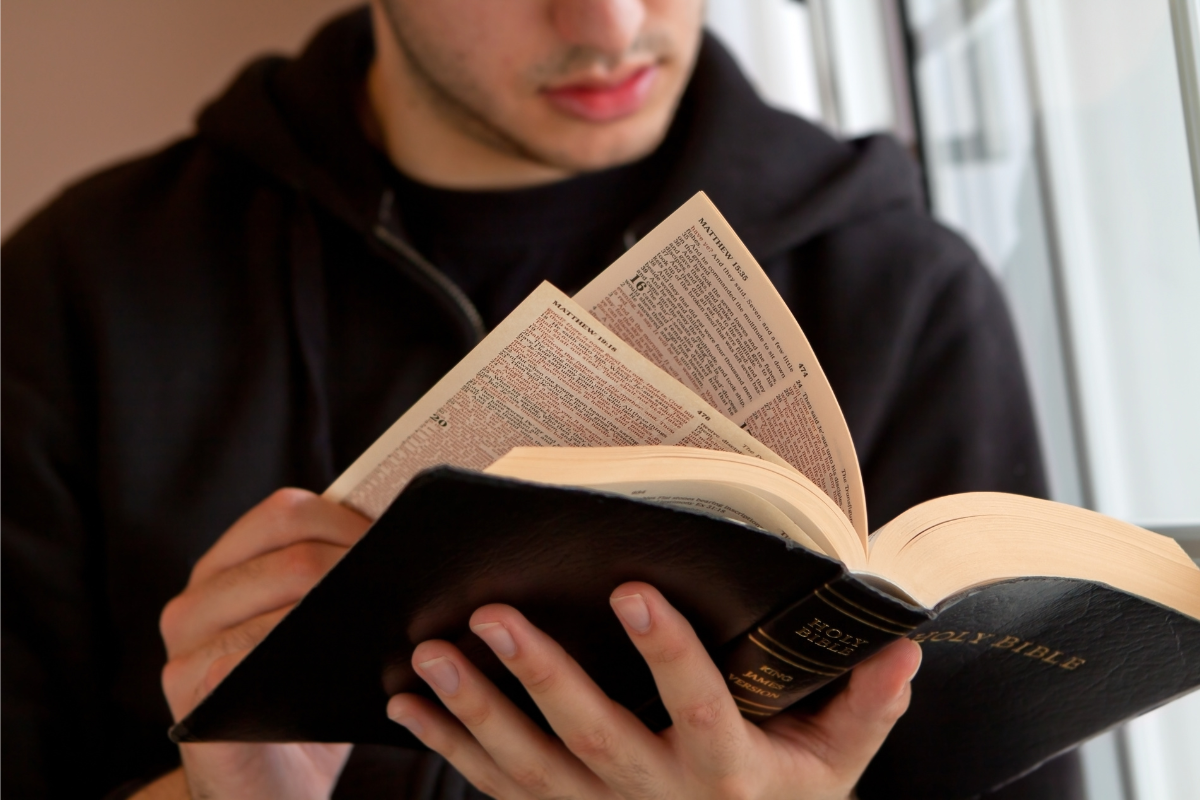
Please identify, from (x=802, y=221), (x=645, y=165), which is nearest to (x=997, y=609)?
(x=802, y=221)

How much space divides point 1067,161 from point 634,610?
0.78 m

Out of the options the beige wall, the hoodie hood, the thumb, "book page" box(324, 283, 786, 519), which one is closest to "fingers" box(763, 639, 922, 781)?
the thumb

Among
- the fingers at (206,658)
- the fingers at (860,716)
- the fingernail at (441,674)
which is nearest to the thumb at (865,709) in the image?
the fingers at (860,716)

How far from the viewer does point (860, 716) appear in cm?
55

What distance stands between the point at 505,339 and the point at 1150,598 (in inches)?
13.7

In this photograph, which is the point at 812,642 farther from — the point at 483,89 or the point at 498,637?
the point at 483,89

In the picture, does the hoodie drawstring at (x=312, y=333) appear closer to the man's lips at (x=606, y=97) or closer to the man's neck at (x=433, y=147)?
the man's neck at (x=433, y=147)

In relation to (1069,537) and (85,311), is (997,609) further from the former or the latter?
(85,311)

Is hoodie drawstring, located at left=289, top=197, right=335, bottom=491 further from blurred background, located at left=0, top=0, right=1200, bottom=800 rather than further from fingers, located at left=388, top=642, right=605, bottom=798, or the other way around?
blurred background, located at left=0, top=0, right=1200, bottom=800

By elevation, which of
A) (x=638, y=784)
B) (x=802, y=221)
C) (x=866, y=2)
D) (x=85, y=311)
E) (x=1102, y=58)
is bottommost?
(x=638, y=784)

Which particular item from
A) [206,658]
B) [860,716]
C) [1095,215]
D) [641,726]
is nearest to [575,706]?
[641,726]

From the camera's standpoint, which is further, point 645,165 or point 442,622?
point 645,165

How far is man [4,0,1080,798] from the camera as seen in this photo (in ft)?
3.17

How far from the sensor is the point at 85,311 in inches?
41.7
